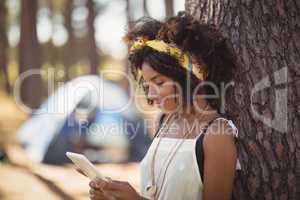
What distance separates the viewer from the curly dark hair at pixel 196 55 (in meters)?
2.04

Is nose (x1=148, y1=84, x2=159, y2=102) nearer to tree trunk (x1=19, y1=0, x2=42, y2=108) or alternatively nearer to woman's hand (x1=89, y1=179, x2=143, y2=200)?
woman's hand (x1=89, y1=179, x2=143, y2=200)

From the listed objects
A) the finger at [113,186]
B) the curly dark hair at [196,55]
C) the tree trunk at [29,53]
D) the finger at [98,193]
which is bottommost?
the finger at [98,193]

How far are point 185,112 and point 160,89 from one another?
185 mm

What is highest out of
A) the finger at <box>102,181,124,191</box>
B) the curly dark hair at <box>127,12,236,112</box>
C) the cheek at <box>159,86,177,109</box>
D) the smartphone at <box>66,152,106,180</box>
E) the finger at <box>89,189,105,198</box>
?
the curly dark hair at <box>127,12,236,112</box>

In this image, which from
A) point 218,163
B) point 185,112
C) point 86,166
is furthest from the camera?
point 185,112

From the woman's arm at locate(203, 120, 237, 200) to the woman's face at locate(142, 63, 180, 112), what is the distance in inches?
9.0

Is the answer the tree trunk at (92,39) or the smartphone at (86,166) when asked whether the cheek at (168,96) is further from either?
the tree trunk at (92,39)

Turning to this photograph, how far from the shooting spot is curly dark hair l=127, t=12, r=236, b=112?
2.04 m

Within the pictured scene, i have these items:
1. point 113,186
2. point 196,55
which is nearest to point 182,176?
point 113,186

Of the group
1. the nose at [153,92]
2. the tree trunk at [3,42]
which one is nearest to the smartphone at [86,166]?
the nose at [153,92]

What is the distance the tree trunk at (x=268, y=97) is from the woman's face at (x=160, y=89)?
19.4 inches

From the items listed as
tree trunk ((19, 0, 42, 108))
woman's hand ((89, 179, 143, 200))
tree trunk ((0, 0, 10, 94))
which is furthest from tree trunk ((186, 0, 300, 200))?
tree trunk ((0, 0, 10, 94))

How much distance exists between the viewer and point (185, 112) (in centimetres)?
216

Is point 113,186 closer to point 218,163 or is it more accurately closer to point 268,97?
point 218,163
